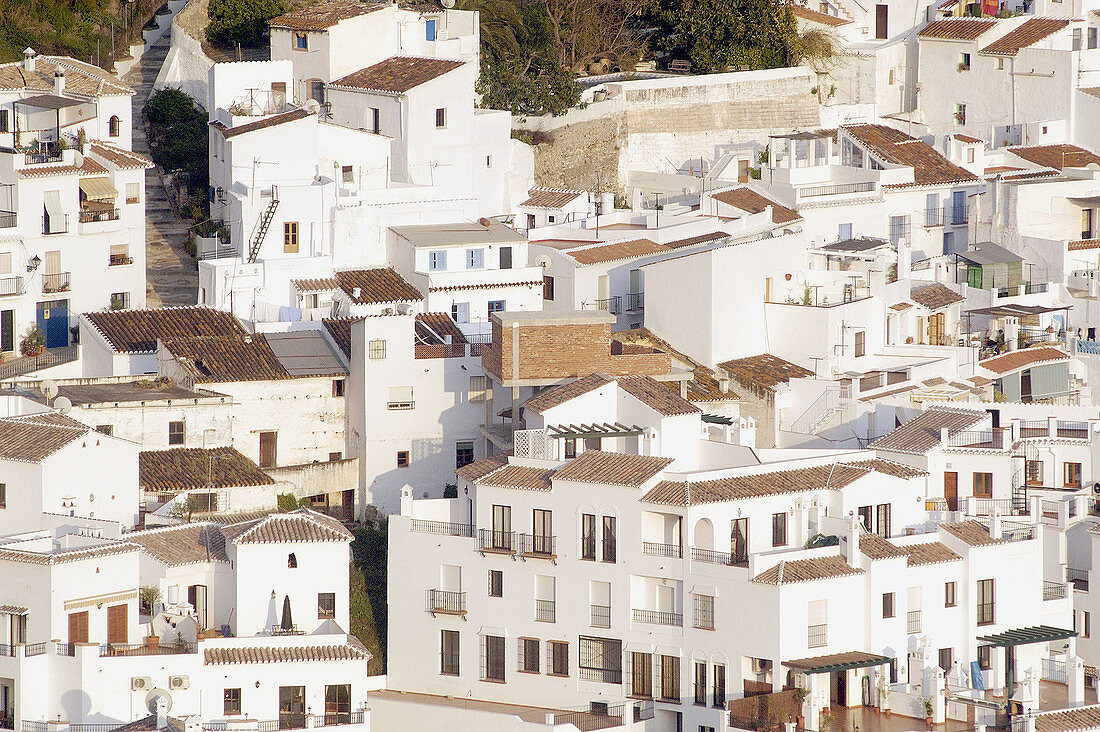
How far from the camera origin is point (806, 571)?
39031 mm

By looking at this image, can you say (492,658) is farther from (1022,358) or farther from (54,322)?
(1022,358)

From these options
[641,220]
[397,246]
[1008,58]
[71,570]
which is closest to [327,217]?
[397,246]

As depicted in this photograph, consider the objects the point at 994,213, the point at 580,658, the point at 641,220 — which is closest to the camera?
the point at 580,658

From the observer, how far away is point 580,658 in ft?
133

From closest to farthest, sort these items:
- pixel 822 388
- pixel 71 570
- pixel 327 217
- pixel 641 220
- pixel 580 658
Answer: pixel 71 570 → pixel 580 658 → pixel 822 388 → pixel 327 217 → pixel 641 220

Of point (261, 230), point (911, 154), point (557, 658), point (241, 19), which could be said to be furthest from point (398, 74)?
point (557, 658)

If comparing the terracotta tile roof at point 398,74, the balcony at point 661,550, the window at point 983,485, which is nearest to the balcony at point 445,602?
the balcony at point 661,550

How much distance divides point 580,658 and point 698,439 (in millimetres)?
4575

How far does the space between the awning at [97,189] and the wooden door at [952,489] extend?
1745cm

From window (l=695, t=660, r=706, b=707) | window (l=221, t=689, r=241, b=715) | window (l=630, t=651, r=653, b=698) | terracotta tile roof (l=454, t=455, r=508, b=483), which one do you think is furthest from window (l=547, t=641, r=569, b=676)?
window (l=221, t=689, r=241, b=715)

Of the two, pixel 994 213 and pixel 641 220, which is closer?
pixel 641 220

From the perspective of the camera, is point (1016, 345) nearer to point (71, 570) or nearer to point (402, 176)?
point (402, 176)

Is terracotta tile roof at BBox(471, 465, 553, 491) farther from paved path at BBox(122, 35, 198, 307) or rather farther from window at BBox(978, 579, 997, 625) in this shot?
paved path at BBox(122, 35, 198, 307)

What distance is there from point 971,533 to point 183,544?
41.9 feet
